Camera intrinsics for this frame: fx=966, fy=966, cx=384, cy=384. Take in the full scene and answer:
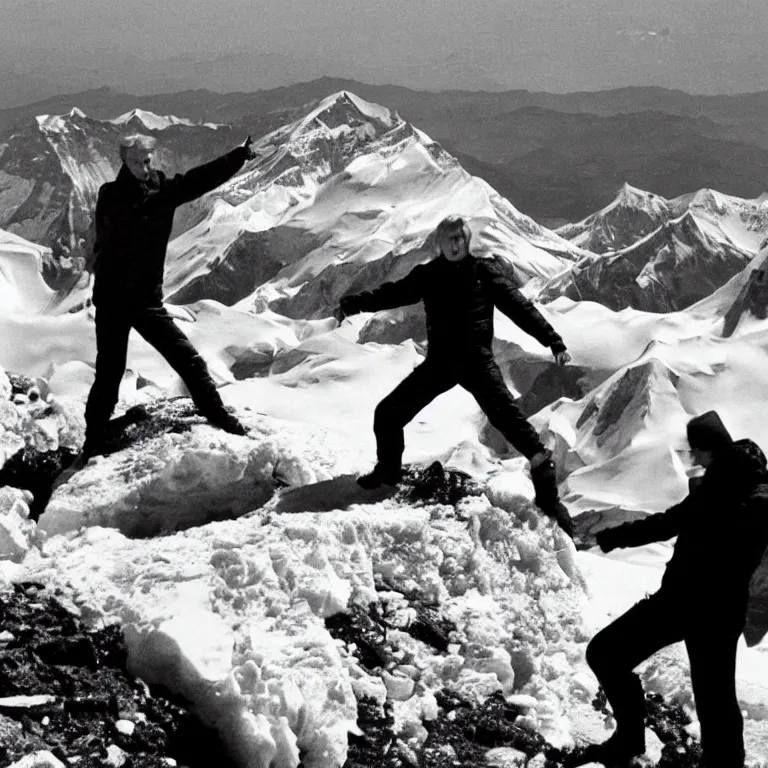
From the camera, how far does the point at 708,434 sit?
466 cm

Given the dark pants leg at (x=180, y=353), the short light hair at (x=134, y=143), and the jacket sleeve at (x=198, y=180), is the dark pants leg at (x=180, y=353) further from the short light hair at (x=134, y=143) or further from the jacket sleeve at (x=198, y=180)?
the short light hair at (x=134, y=143)

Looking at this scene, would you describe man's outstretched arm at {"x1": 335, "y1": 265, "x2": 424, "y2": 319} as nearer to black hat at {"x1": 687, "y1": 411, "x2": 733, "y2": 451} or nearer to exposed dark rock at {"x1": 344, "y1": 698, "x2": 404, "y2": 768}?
black hat at {"x1": 687, "y1": 411, "x2": 733, "y2": 451}

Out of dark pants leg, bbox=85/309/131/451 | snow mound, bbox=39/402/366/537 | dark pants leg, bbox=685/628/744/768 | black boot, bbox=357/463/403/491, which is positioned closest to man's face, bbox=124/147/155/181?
dark pants leg, bbox=85/309/131/451

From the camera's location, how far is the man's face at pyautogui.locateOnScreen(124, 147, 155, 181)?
6.76 metres

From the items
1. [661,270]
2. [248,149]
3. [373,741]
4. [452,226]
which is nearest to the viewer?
[373,741]

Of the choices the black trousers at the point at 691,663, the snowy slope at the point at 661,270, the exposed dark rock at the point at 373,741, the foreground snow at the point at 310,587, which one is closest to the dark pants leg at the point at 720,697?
the black trousers at the point at 691,663

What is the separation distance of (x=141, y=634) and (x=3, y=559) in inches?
A: 52.9

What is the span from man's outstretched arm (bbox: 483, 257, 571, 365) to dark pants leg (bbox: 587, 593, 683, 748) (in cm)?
199

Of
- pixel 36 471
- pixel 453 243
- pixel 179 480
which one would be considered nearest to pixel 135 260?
A: pixel 179 480

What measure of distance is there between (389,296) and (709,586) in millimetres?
2968

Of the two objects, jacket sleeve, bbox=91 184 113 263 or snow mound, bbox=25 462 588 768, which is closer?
snow mound, bbox=25 462 588 768

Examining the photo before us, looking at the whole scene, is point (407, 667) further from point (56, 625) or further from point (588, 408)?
point (588, 408)

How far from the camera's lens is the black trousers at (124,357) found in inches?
283

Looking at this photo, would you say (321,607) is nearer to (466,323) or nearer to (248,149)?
(466,323)
